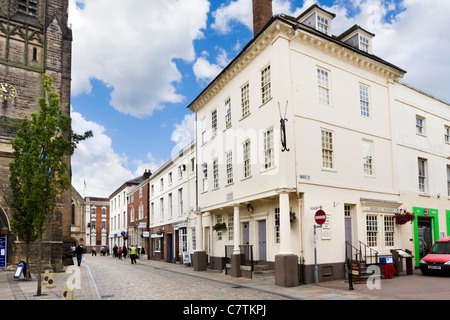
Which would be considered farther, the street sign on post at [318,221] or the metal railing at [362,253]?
the metal railing at [362,253]

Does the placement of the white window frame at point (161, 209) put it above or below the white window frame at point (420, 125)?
below

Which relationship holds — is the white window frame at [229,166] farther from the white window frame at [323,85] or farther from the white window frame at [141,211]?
the white window frame at [141,211]

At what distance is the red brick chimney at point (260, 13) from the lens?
820 inches

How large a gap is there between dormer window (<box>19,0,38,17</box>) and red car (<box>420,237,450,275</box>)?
2881 cm

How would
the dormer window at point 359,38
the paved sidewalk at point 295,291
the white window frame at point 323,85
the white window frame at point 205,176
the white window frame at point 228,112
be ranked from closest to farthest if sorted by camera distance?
the paved sidewalk at point 295,291
the white window frame at point 323,85
the dormer window at point 359,38
the white window frame at point 228,112
the white window frame at point 205,176

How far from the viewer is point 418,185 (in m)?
21.4

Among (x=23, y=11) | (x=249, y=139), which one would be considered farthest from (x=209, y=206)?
(x=23, y=11)

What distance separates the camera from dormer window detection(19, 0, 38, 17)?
27.3 metres

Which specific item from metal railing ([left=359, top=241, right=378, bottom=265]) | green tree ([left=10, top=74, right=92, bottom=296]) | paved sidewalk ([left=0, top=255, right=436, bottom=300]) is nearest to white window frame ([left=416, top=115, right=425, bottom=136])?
metal railing ([left=359, top=241, right=378, bottom=265])

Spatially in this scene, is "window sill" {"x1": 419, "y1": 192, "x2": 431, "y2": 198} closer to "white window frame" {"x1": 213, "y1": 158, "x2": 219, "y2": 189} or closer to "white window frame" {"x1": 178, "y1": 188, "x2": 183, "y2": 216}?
"white window frame" {"x1": 213, "y1": 158, "x2": 219, "y2": 189}

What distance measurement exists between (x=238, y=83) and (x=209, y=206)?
749 centimetres

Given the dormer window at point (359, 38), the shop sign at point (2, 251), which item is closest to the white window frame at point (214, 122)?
the dormer window at point (359, 38)

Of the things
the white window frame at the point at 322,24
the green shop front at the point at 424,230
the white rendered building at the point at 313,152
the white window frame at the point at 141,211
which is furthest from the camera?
the white window frame at the point at 141,211
